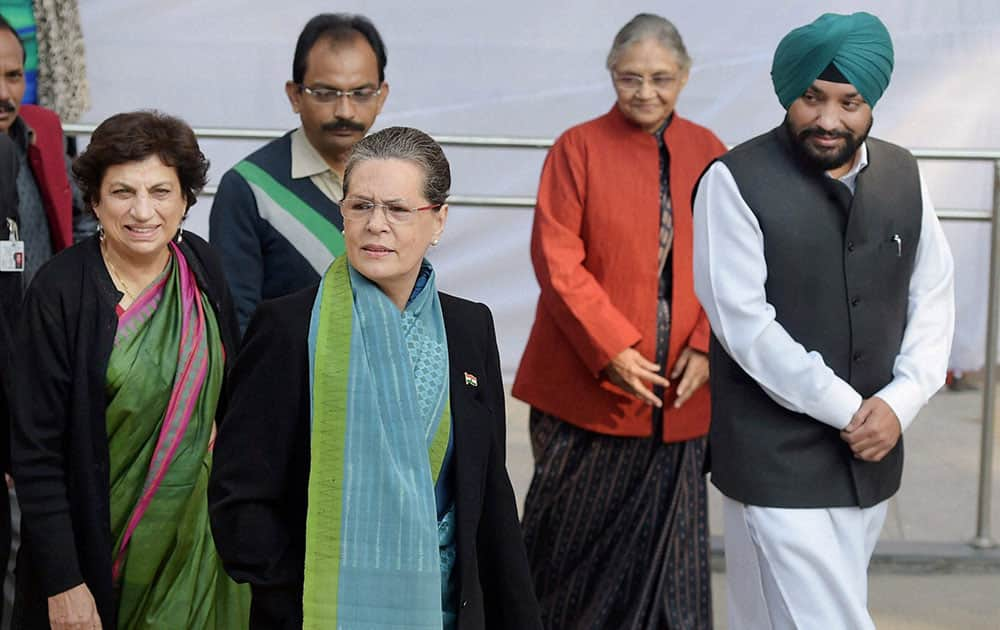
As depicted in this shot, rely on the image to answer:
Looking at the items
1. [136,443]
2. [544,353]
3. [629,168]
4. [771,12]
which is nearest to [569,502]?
[544,353]

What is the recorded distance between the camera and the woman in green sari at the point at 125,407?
2.95 meters

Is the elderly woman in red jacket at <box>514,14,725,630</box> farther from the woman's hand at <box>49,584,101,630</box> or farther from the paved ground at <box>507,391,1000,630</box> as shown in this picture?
the woman's hand at <box>49,584,101,630</box>

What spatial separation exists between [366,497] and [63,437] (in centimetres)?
77

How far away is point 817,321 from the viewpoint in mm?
3410

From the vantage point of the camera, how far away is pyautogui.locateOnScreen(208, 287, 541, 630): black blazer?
2518 mm

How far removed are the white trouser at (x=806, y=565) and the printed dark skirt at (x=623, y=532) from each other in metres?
0.77

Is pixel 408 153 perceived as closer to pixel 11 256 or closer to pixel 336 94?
pixel 336 94

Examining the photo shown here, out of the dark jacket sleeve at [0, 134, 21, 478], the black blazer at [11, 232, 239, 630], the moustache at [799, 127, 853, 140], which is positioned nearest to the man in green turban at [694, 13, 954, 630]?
the moustache at [799, 127, 853, 140]

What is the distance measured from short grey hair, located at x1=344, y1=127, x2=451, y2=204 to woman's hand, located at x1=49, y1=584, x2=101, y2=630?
0.96 metres

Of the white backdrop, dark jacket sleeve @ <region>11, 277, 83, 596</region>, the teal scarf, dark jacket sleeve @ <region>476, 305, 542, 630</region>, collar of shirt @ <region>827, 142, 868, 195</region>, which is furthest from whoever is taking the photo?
the white backdrop

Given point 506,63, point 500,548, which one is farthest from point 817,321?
point 506,63

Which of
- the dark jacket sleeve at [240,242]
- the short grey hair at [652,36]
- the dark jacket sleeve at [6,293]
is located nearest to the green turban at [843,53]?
the short grey hair at [652,36]

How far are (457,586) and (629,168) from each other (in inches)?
74.3

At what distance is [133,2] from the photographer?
235 inches
